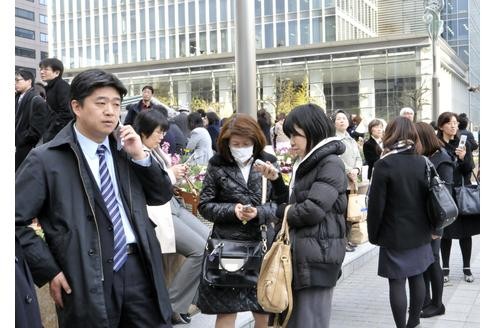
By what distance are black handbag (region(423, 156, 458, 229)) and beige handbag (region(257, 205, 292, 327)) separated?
6.05 ft

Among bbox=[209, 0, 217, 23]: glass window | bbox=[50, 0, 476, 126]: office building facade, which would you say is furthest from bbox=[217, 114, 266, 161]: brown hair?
bbox=[209, 0, 217, 23]: glass window

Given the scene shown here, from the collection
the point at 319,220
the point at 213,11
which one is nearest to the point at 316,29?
the point at 213,11

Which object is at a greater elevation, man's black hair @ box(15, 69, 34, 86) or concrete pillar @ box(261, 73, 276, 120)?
concrete pillar @ box(261, 73, 276, 120)

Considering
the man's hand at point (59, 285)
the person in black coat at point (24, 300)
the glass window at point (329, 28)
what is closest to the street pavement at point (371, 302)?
the man's hand at point (59, 285)

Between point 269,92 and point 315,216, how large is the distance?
59.2m

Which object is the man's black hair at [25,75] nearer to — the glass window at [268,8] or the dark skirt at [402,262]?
the dark skirt at [402,262]

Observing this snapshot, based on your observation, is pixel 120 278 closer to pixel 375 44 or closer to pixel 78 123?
pixel 78 123

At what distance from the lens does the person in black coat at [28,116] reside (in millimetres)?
7770

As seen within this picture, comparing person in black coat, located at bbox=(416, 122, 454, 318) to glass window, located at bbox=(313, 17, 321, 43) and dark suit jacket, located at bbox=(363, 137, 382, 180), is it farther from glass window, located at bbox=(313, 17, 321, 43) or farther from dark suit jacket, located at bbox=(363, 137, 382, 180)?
glass window, located at bbox=(313, 17, 321, 43)

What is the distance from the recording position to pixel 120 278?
2.93 m

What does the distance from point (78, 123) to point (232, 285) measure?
1792 mm

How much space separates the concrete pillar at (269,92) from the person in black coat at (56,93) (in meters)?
52.3

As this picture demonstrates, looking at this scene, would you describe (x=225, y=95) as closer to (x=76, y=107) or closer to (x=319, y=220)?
(x=319, y=220)

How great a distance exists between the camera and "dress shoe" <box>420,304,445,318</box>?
621 centimetres
